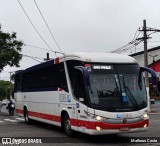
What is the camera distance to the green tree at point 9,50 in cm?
3516

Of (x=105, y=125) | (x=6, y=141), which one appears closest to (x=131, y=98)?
(x=105, y=125)

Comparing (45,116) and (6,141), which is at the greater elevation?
(45,116)

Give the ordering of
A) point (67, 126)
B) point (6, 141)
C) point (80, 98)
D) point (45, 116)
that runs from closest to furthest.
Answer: point (80, 98) → point (6, 141) → point (67, 126) → point (45, 116)

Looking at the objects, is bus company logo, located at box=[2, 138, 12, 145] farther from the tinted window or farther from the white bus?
Answer: the tinted window

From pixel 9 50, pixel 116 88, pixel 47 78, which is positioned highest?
pixel 9 50

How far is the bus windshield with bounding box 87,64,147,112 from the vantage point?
40.7 feet

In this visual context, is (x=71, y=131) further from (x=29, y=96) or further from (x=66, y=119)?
(x=29, y=96)

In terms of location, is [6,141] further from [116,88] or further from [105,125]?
[116,88]

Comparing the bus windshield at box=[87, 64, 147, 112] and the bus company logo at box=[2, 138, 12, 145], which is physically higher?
the bus windshield at box=[87, 64, 147, 112]

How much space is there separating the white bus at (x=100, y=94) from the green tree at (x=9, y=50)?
67.0 feet

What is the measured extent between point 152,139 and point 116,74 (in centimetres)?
260

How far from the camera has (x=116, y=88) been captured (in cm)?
1266

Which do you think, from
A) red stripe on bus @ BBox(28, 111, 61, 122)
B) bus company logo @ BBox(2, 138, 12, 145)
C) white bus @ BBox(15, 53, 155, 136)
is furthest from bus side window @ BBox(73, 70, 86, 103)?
bus company logo @ BBox(2, 138, 12, 145)

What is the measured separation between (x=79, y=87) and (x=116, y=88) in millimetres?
1380
